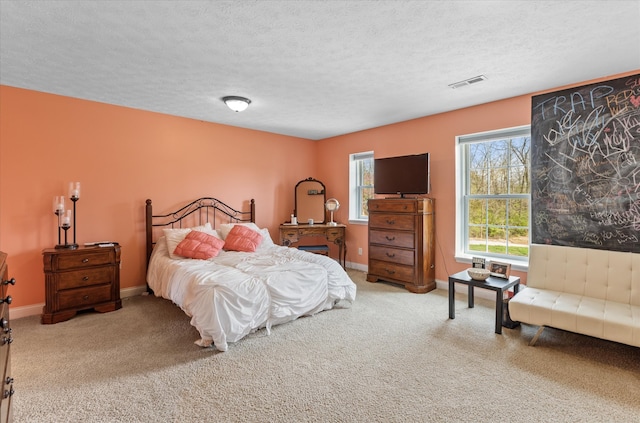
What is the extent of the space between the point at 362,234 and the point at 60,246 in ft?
13.5

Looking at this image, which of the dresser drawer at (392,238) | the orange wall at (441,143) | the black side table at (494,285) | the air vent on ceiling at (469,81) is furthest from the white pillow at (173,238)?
the air vent on ceiling at (469,81)

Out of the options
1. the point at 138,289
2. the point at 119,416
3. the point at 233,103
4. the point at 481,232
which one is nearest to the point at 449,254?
the point at 481,232

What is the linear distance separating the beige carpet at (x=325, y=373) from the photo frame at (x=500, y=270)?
19.0 inches

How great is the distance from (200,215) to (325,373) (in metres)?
3.23

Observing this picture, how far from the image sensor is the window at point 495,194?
3.73m

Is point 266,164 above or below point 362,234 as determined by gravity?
above

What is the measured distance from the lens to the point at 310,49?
2490 mm

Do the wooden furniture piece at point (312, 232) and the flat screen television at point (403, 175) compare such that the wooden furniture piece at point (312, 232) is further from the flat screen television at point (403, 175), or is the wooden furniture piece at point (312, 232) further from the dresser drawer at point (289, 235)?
the flat screen television at point (403, 175)

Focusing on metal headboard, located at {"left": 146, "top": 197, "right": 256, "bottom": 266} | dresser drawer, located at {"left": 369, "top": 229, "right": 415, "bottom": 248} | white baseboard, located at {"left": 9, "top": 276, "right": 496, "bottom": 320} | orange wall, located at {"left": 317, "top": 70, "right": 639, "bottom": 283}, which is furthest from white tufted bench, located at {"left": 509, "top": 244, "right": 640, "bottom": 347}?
metal headboard, located at {"left": 146, "top": 197, "right": 256, "bottom": 266}

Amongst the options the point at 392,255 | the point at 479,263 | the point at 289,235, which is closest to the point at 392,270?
the point at 392,255

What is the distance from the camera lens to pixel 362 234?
18.0ft

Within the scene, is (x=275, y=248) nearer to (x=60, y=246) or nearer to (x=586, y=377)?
(x=60, y=246)

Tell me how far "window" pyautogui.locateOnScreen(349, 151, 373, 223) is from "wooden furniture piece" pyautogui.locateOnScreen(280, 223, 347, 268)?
1.31 ft

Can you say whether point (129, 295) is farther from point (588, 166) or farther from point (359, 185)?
point (588, 166)
